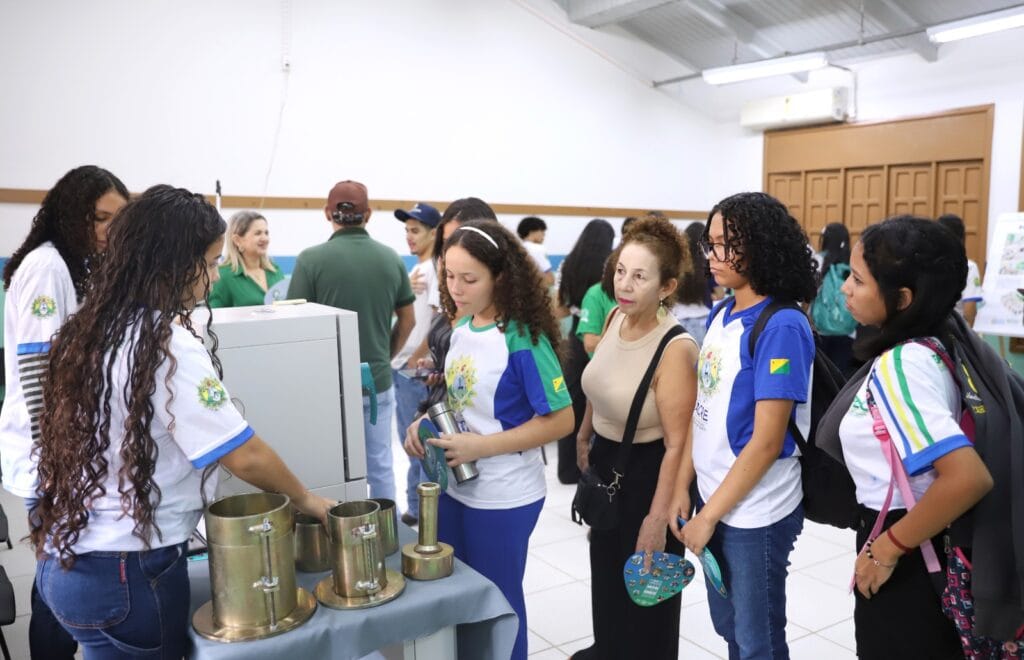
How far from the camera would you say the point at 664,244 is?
1.76 m

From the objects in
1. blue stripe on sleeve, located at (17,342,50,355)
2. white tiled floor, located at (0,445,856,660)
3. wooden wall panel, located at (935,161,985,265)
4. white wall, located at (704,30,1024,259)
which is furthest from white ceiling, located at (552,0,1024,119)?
blue stripe on sleeve, located at (17,342,50,355)

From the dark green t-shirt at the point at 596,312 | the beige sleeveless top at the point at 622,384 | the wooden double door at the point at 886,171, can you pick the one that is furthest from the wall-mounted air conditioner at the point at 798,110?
the beige sleeveless top at the point at 622,384

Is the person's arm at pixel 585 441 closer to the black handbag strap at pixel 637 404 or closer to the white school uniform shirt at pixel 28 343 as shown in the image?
the black handbag strap at pixel 637 404

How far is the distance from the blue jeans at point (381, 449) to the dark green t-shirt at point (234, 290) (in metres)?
0.73

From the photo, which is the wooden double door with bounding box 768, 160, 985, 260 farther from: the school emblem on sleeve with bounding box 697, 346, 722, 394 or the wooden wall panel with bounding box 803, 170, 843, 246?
Result: the school emblem on sleeve with bounding box 697, 346, 722, 394

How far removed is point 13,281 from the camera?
169cm

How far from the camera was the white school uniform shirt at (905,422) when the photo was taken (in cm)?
117

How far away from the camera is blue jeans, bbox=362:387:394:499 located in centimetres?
291

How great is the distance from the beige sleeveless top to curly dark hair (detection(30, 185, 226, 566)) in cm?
97

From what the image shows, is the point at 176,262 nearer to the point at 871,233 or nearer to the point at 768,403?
the point at 768,403

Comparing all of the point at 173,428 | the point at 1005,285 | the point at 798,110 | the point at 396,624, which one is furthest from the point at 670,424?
the point at 798,110

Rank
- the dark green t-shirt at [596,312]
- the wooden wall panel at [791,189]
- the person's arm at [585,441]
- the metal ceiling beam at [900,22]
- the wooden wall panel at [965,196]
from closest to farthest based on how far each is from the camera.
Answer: the person's arm at [585,441]
the dark green t-shirt at [596,312]
the metal ceiling beam at [900,22]
the wooden wall panel at [965,196]
the wooden wall panel at [791,189]

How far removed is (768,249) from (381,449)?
1.90 m

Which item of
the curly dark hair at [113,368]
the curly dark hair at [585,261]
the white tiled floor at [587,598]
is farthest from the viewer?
the curly dark hair at [585,261]
